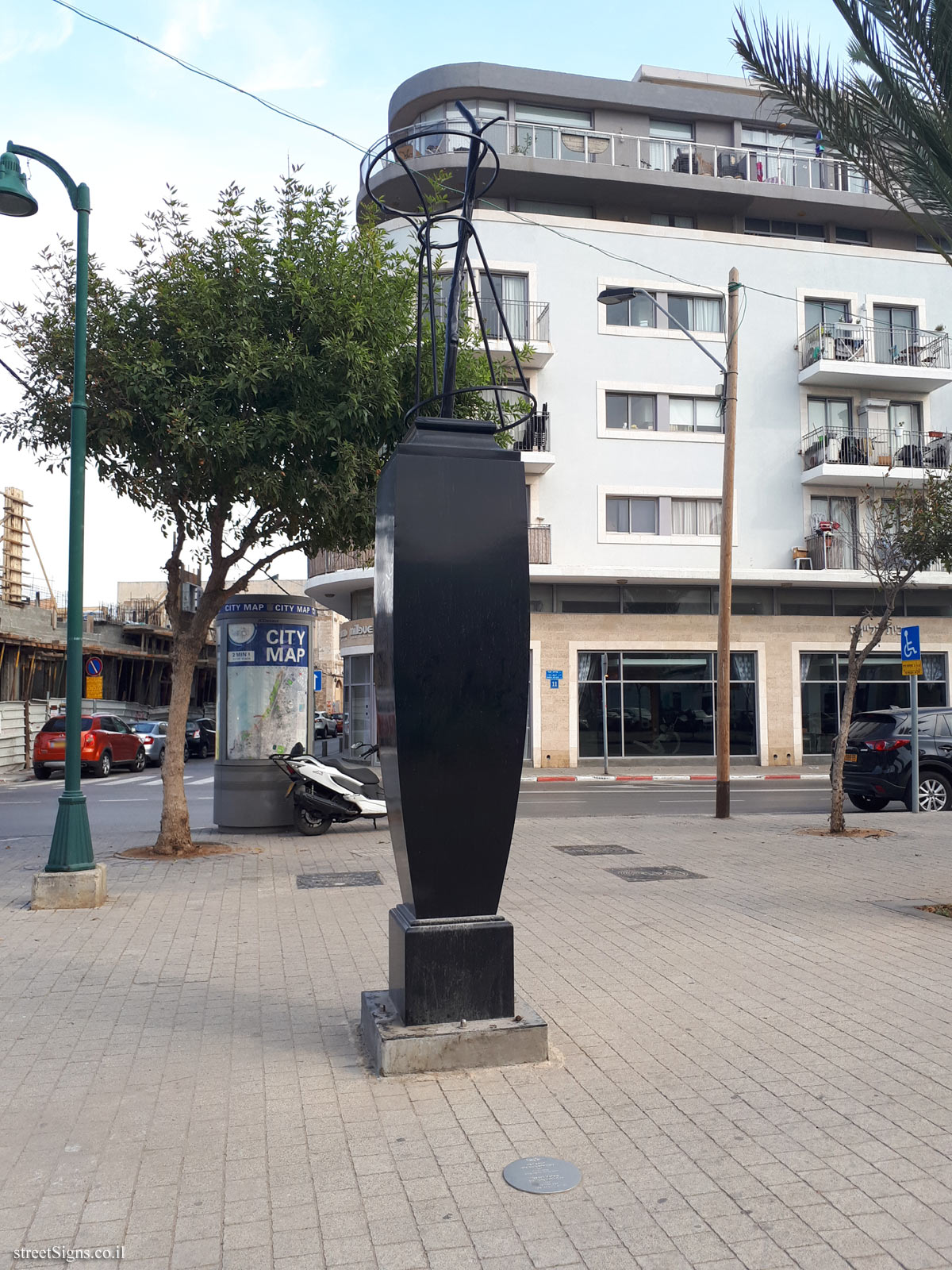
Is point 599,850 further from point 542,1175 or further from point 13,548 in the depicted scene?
point 13,548

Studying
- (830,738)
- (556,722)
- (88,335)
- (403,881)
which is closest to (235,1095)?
(403,881)

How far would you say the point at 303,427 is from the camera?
10625 mm

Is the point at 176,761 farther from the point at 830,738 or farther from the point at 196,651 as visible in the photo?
the point at 830,738

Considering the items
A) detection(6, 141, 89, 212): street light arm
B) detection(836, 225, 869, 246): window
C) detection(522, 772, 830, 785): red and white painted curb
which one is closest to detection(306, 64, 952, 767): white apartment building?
detection(836, 225, 869, 246): window

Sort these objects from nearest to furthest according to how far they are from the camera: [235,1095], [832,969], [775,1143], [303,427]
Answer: [775,1143] → [235,1095] → [832,969] → [303,427]

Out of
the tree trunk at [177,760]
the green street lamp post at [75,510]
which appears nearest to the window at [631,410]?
the tree trunk at [177,760]

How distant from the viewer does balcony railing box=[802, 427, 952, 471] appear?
100 feet

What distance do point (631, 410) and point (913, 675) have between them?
1579 cm

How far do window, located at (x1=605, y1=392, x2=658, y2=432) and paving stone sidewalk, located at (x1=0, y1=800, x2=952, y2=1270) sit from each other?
23198 mm

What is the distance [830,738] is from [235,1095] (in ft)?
92.7

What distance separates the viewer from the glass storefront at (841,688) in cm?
3047

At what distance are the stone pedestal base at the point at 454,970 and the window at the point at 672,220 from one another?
104ft

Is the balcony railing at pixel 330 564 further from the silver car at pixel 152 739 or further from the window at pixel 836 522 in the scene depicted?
the window at pixel 836 522

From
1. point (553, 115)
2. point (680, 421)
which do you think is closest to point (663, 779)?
point (680, 421)
